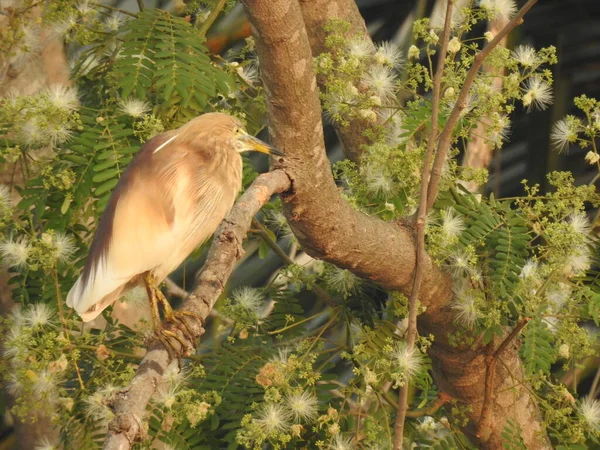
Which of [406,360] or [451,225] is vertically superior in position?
[451,225]

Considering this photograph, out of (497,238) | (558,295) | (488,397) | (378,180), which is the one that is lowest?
(488,397)

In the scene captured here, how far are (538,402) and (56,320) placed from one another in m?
1.11

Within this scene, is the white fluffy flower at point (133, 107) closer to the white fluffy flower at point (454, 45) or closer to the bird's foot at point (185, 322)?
the bird's foot at point (185, 322)

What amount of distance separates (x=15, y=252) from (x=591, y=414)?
1256mm

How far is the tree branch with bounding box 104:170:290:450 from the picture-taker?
1456 mm

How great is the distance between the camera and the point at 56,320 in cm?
213

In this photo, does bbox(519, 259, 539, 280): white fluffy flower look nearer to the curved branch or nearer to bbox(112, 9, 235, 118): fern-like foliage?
the curved branch

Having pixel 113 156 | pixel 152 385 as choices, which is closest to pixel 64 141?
pixel 113 156

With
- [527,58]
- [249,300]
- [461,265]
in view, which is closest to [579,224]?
[461,265]

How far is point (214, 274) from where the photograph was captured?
1.75m

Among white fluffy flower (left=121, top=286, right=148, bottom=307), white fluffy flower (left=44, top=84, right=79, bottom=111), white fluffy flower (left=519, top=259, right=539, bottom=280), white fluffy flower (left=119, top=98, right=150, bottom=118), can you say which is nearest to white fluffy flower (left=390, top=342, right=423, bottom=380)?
white fluffy flower (left=519, top=259, right=539, bottom=280)

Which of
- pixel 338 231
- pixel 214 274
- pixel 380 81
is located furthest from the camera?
pixel 380 81

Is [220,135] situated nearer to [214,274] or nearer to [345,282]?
[214,274]

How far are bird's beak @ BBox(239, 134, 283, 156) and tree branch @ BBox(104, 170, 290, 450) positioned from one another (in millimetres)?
47
